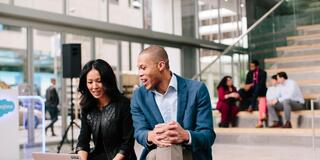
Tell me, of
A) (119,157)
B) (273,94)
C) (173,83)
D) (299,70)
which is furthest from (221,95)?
(173,83)

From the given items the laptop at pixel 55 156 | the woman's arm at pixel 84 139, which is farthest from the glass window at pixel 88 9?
the laptop at pixel 55 156

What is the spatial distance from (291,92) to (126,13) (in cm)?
515

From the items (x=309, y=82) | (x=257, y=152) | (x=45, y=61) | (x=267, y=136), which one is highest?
(x=45, y=61)

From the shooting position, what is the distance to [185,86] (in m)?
1.91

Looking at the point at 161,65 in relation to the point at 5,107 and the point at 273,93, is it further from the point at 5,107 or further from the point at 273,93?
the point at 273,93

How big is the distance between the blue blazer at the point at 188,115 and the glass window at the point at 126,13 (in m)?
9.14

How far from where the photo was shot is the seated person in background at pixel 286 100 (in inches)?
311

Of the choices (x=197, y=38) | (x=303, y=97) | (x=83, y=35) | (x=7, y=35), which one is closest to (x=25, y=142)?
(x=7, y=35)

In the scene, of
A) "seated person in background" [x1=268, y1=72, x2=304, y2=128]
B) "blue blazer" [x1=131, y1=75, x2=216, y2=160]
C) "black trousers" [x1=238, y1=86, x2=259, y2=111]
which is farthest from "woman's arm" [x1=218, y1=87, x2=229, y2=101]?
"blue blazer" [x1=131, y1=75, x2=216, y2=160]

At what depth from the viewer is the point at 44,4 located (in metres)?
9.26

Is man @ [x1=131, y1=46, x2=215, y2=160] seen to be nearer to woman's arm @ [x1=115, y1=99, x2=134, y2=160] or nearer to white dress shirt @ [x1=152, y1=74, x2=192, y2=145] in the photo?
white dress shirt @ [x1=152, y1=74, x2=192, y2=145]

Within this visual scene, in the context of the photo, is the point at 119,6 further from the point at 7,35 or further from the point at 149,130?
the point at 149,130

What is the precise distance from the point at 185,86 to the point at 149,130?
9.5 inches

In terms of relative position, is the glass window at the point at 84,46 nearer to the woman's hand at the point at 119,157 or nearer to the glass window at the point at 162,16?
the glass window at the point at 162,16
